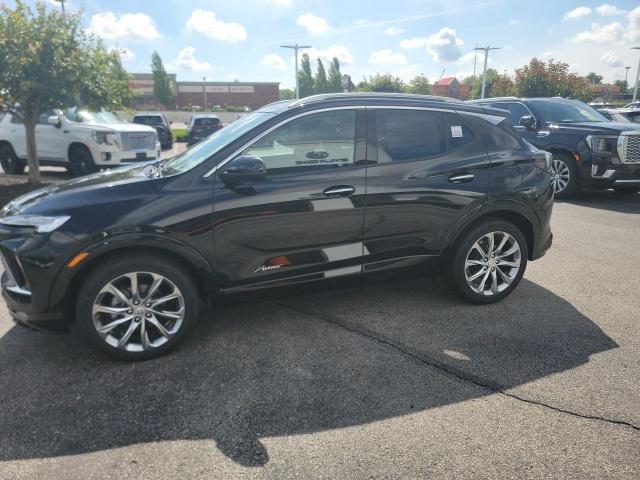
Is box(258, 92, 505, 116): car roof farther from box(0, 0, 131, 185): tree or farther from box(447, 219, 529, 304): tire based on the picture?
box(0, 0, 131, 185): tree

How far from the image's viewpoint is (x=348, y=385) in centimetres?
306

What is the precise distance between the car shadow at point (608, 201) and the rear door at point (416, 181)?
5.93m

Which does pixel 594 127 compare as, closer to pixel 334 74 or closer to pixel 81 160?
pixel 81 160

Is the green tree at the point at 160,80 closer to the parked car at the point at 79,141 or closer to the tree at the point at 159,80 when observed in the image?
the tree at the point at 159,80

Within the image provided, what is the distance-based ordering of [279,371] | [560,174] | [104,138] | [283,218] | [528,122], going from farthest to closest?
[104,138], [560,174], [528,122], [283,218], [279,371]

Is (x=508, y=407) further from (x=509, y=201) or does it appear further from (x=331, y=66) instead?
(x=331, y=66)

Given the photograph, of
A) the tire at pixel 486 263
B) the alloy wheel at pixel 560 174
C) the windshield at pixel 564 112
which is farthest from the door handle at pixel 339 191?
the windshield at pixel 564 112

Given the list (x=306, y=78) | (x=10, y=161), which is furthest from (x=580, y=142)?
(x=306, y=78)

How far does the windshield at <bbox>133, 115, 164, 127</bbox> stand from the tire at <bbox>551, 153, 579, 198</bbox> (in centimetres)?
1687

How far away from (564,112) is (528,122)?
1.42 metres

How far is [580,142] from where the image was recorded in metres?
9.07

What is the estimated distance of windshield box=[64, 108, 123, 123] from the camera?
1185 centimetres

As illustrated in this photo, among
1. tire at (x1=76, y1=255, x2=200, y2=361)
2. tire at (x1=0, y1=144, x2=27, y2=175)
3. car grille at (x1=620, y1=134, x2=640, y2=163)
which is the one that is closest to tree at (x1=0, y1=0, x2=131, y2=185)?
tire at (x1=0, y1=144, x2=27, y2=175)

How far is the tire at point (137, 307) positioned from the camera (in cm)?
312
